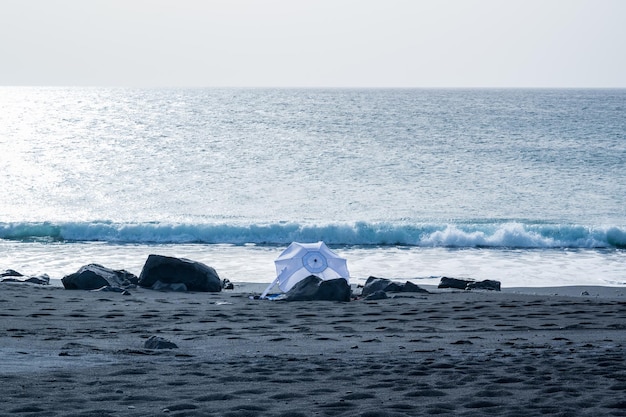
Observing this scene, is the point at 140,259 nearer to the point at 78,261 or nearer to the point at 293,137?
the point at 78,261

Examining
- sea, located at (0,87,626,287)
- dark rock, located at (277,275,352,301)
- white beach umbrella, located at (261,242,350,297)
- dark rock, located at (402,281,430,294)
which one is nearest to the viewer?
dark rock, located at (277,275,352,301)

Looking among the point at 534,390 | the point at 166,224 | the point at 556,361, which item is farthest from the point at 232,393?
the point at 166,224

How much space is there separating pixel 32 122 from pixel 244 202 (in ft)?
110

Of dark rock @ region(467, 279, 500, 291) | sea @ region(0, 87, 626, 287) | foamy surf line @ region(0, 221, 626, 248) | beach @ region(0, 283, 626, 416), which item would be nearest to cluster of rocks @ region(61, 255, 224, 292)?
beach @ region(0, 283, 626, 416)

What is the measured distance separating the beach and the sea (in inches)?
181

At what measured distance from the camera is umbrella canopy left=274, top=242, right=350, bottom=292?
13.3 metres

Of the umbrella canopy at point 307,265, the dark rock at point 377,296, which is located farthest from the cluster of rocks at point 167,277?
the dark rock at point 377,296

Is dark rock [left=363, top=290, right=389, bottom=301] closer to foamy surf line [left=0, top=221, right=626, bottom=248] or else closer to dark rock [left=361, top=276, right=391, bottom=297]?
dark rock [left=361, top=276, right=391, bottom=297]

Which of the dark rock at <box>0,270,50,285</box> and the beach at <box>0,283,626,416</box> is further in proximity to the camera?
the dark rock at <box>0,270,50,285</box>

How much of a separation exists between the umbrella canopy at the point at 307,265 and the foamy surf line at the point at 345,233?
9.64 metres

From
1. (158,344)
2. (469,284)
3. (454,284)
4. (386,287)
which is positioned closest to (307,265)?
(386,287)

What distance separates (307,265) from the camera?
531 inches

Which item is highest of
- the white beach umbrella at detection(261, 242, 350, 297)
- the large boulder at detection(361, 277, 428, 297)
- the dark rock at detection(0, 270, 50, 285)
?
the white beach umbrella at detection(261, 242, 350, 297)

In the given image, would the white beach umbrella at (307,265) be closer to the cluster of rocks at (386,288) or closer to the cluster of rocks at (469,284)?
the cluster of rocks at (386,288)
